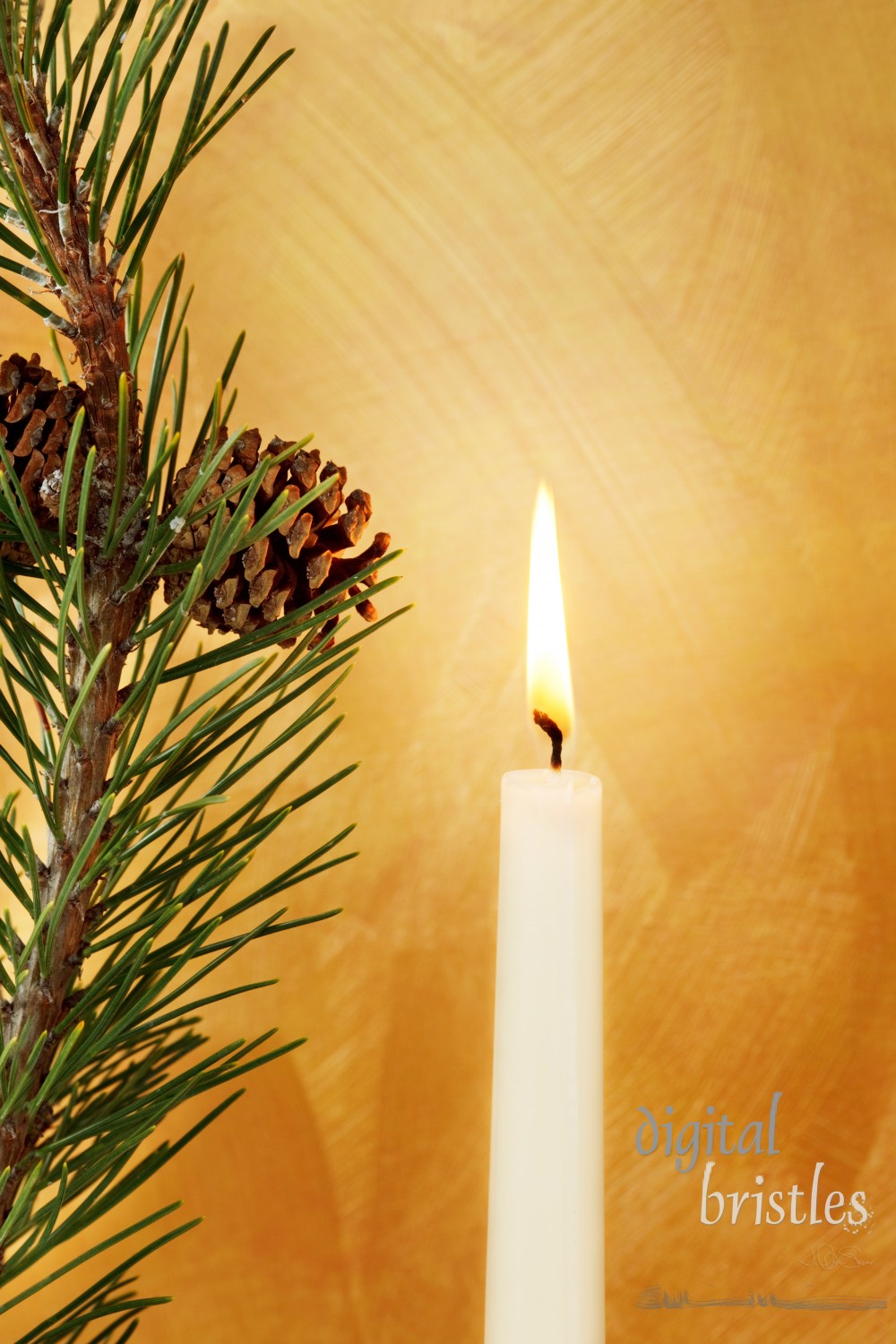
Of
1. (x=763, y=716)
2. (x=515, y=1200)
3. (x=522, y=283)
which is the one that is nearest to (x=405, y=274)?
(x=522, y=283)

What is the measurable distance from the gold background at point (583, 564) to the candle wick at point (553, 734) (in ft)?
0.95

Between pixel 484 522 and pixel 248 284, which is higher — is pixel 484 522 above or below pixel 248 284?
below

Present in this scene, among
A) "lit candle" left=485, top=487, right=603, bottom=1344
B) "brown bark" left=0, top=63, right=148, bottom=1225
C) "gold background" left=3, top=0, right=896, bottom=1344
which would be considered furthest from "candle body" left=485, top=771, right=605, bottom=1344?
"gold background" left=3, top=0, right=896, bottom=1344

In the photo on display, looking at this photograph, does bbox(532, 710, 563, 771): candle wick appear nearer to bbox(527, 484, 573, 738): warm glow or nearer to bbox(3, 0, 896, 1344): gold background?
bbox(527, 484, 573, 738): warm glow

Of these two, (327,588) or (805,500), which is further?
(805,500)

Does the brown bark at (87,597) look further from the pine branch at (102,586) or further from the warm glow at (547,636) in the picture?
the warm glow at (547,636)

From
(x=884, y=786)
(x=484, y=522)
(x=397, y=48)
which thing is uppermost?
(x=397, y=48)

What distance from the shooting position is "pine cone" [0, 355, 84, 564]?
304 millimetres

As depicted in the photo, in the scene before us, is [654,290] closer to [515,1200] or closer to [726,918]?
[726,918]

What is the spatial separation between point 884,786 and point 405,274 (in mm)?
378

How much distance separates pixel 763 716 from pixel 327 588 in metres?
0.32

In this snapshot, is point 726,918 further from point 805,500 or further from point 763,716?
point 805,500

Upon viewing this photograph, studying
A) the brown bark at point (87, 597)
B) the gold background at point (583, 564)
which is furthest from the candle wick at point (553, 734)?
the gold background at point (583, 564)

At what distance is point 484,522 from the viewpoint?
584mm
